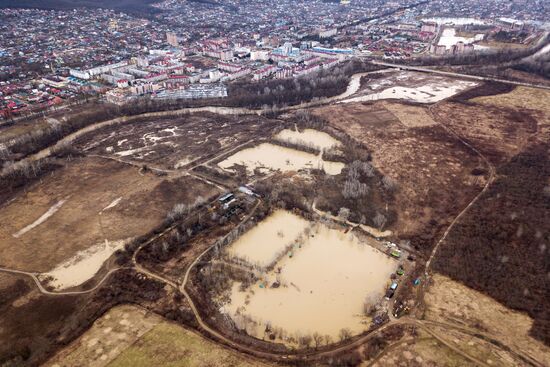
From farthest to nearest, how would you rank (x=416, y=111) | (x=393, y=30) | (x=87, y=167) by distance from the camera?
(x=393, y=30)
(x=416, y=111)
(x=87, y=167)

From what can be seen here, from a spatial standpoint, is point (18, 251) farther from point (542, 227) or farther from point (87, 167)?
point (542, 227)

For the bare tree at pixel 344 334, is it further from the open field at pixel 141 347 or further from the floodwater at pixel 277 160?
the floodwater at pixel 277 160

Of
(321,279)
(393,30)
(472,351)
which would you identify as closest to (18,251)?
(321,279)

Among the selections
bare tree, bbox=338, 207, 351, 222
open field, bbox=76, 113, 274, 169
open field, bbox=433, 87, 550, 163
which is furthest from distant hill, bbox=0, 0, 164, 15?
bare tree, bbox=338, 207, 351, 222

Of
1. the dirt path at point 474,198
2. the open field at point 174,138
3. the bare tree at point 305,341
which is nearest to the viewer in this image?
the bare tree at point 305,341

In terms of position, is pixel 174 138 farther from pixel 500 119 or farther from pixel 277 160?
pixel 500 119

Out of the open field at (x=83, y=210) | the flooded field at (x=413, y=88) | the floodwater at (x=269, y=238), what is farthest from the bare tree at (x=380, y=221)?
the flooded field at (x=413, y=88)

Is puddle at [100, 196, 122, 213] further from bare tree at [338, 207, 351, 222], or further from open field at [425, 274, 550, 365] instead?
open field at [425, 274, 550, 365]
